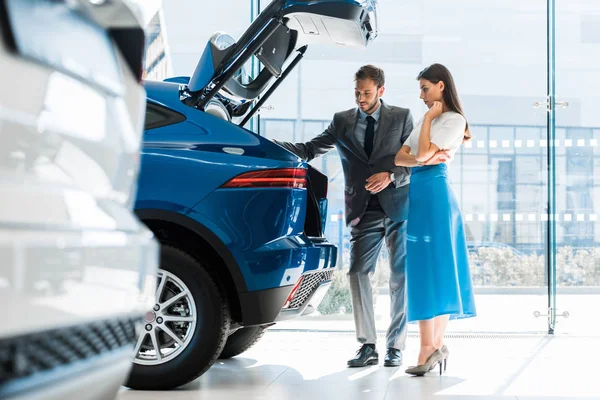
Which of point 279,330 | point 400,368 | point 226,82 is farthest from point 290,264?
point 279,330

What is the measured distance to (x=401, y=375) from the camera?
449 cm

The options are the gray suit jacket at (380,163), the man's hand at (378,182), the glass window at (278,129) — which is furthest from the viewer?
the glass window at (278,129)

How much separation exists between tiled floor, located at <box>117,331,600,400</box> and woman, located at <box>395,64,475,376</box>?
31 cm

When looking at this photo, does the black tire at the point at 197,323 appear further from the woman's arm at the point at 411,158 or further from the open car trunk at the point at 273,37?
the woman's arm at the point at 411,158

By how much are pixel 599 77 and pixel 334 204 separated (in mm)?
2331

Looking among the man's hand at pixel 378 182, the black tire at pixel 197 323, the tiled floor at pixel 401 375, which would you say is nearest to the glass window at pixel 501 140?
the tiled floor at pixel 401 375

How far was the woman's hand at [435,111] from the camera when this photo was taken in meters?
4.54

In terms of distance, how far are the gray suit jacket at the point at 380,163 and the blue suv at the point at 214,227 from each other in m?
1.13

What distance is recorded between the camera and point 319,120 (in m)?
6.88

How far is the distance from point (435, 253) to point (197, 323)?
1388 mm

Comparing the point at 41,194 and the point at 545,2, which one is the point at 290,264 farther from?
the point at 545,2

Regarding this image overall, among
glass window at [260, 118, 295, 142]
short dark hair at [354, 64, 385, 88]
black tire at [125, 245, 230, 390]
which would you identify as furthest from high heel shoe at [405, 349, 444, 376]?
glass window at [260, 118, 295, 142]

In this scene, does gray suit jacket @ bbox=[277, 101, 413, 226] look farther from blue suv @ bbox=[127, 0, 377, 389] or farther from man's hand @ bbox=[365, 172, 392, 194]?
blue suv @ bbox=[127, 0, 377, 389]

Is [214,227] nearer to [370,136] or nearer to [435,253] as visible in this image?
[435,253]
